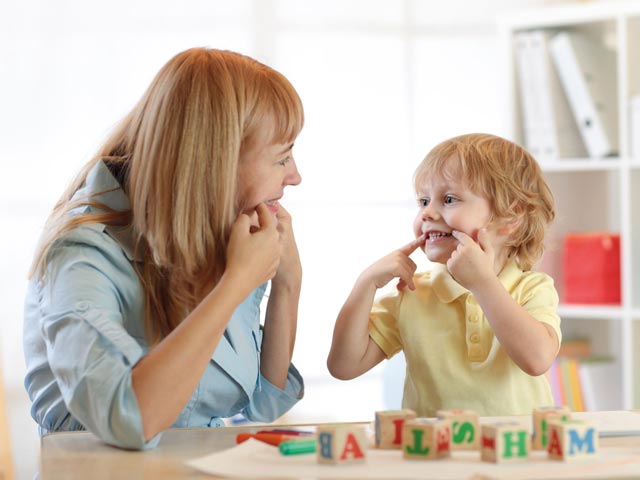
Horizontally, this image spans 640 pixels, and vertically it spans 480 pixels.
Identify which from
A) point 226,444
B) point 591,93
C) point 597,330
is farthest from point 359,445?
point 597,330

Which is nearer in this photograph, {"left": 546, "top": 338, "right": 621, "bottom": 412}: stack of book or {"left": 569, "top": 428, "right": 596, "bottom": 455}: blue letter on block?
{"left": 569, "top": 428, "right": 596, "bottom": 455}: blue letter on block

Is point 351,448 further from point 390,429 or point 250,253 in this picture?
point 250,253

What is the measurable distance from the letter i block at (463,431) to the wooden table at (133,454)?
162mm

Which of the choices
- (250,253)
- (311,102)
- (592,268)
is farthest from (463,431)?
(311,102)

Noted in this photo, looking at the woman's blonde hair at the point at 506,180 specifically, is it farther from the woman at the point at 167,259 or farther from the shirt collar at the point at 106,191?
the shirt collar at the point at 106,191

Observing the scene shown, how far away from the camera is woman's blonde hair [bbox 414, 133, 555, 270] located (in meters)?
1.57

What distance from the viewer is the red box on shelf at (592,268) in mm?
3094

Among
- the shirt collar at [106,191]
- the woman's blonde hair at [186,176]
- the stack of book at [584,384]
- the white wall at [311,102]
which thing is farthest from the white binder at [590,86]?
the shirt collar at [106,191]

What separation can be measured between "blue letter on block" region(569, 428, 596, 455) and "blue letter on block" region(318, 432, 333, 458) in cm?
25

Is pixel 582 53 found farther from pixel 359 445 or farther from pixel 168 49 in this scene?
pixel 359 445

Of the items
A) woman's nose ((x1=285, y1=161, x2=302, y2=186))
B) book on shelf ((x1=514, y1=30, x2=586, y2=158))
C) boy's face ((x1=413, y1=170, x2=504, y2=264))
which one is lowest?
boy's face ((x1=413, y1=170, x2=504, y2=264))

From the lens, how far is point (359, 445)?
1031 millimetres

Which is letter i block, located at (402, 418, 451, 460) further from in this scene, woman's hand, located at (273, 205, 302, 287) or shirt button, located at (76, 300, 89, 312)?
woman's hand, located at (273, 205, 302, 287)

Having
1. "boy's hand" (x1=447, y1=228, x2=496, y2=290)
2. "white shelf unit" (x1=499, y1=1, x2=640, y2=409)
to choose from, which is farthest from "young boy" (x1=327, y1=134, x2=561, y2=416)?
"white shelf unit" (x1=499, y1=1, x2=640, y2=409)
